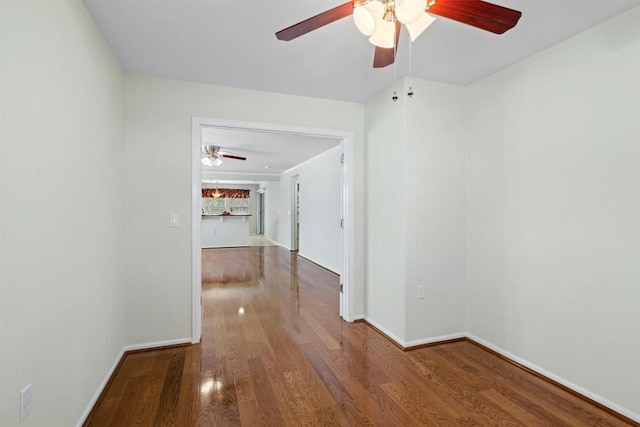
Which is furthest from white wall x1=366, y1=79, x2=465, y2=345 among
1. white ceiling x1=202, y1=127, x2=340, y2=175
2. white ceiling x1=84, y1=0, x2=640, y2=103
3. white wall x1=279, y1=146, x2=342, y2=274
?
white wall x1=279, y1=146, x2=342, y2=274

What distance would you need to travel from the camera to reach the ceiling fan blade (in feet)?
4.29

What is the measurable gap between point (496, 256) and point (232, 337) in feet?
8.18

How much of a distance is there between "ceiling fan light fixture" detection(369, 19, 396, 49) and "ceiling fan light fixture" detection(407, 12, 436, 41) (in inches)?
3.0

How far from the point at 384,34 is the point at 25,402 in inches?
84.7

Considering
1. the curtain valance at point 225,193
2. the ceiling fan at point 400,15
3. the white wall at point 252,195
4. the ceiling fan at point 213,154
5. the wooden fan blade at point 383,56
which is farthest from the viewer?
the white wall at point 252,195

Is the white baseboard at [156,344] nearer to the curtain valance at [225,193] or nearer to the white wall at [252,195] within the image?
the curtain valance at [225,193]

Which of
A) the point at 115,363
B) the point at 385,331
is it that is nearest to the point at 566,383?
the point at 385,331

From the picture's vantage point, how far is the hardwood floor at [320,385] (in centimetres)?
179

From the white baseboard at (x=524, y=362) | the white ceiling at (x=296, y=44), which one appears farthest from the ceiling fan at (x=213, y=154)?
the white baseboard at (x=524, y=362)

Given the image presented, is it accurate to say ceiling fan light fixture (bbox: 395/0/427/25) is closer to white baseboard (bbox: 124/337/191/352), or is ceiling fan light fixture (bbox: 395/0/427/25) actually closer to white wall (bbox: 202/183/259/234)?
white baseboard (bbox: 124/337/191/352)

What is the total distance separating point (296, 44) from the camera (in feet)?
7.02

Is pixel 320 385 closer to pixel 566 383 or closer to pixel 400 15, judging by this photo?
pixel 566 383

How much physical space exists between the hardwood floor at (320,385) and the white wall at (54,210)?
0.41 m

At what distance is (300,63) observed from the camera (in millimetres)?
2422
